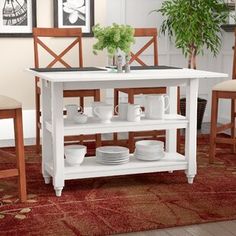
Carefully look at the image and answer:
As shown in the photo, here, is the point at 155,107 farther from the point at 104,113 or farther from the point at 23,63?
the point at 23,63

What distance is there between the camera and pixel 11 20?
477 centimetres

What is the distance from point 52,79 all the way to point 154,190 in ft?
3.11

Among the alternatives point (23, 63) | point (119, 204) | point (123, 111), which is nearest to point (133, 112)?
point (123, 111)

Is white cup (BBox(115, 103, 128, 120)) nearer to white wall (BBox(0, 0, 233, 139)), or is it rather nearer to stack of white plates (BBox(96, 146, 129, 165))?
stack of white plates (BBox(96, 146, 129, 165))

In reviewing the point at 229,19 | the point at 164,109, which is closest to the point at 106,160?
the point at 164,109

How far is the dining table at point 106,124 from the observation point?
3150 millimetres

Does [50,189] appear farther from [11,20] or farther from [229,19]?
[229,19]

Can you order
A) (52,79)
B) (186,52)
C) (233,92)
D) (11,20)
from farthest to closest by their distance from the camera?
(186,52) < (11,20) < (233,92) < (52,79)

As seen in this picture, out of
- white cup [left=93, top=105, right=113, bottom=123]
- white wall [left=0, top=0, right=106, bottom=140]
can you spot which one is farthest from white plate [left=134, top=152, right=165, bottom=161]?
white wall [left=0, top=0, right=106, bottom=140]

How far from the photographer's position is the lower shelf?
327cm

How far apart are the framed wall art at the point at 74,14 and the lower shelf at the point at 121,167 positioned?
178cm

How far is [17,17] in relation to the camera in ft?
15.7

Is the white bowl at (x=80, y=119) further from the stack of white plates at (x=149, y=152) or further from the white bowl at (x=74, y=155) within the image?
the stack of white plates at (x=149, y=152)

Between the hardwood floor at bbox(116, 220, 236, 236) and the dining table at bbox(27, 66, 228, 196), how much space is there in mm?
695
